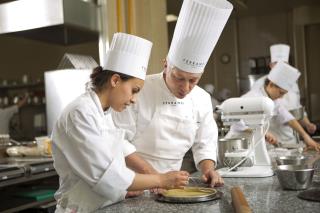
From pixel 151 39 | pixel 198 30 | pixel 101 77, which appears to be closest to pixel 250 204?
pixel 101 77

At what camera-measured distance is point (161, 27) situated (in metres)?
4.59

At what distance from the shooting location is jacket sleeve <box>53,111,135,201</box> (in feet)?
4.55

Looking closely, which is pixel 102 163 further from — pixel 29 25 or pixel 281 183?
pixel 29 25

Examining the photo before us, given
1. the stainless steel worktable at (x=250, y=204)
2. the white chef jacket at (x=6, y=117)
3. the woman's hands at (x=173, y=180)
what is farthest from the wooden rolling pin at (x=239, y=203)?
the white chef jacket at (x=6, y=117)

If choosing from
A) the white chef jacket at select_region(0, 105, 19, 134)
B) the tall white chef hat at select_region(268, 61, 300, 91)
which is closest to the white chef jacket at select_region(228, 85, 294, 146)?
the tall white chef hat at select_region(268, 61, 300, 91)

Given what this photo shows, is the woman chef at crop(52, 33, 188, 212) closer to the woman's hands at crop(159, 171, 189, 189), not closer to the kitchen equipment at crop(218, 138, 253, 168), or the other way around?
the woman's hands at crop(159, 171, 189, 189)

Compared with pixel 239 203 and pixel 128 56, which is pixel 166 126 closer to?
pixel 128 56

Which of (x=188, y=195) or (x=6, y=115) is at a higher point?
(x=6, y=115)

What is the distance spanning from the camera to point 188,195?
148 cm

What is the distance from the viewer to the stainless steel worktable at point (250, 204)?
4.19 ft

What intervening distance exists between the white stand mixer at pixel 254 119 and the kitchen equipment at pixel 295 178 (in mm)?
446

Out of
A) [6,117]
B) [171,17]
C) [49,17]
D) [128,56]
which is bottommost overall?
[6,117]

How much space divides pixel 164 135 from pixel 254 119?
0.46 meters

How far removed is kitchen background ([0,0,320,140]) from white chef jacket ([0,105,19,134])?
0.16m
